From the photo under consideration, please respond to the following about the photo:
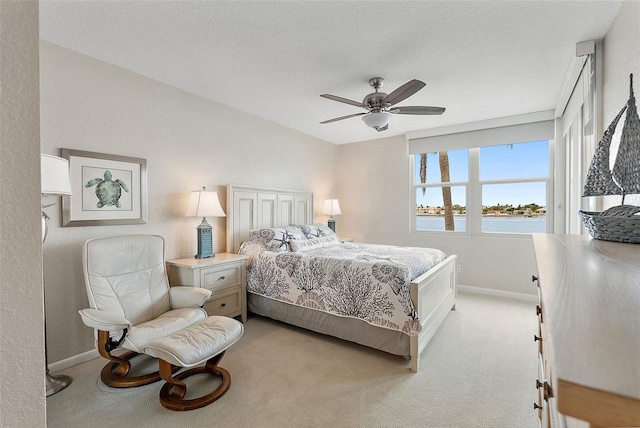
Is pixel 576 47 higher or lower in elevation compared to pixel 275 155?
higher

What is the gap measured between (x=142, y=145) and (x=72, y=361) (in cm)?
188

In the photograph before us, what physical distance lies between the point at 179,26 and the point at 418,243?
4089mm

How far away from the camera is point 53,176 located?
171cm

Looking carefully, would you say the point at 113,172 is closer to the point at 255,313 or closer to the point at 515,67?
the point at 255,313

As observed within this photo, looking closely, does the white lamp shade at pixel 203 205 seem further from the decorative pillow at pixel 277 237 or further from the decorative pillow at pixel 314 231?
the decorative pillow at pixel 314 231

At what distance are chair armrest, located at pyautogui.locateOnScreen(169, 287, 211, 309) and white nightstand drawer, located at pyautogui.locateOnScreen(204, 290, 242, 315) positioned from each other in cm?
42

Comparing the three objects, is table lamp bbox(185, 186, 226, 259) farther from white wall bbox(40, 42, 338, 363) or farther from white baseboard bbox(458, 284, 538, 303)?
white baseboard bbox(458, 284, 538, 303)

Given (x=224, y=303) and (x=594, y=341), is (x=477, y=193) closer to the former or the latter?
(x=224, y=303)

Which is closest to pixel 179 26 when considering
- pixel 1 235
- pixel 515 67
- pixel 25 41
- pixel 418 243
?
pixel 25 41

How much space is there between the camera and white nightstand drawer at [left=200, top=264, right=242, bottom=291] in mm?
2777

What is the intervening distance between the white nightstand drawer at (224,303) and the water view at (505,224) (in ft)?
10.3

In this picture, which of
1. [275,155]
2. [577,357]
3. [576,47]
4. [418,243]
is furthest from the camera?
[418,243]

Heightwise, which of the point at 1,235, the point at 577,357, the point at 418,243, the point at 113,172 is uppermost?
the point at 113,172

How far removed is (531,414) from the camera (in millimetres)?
1755
